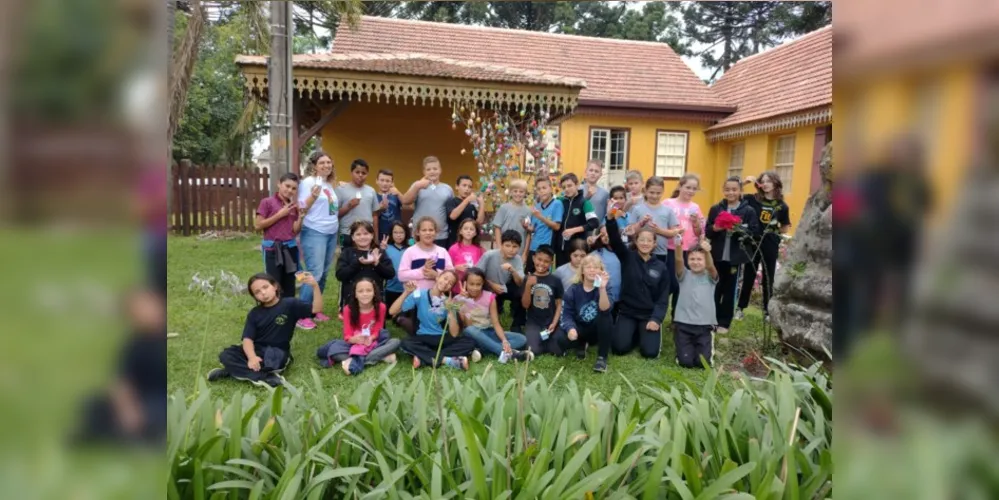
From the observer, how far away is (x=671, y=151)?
11695mm

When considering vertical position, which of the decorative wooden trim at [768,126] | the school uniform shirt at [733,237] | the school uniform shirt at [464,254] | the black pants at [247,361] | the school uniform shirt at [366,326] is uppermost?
the decorative wooden trim at [768,126]

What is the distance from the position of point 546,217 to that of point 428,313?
145cm

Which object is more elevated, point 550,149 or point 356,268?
point 550,149

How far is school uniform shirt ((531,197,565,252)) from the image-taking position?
5.17m

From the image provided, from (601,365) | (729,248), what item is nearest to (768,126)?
(729,248)

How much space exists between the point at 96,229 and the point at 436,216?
4.89 meters

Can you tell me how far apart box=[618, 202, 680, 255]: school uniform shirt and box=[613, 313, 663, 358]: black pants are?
73 cm

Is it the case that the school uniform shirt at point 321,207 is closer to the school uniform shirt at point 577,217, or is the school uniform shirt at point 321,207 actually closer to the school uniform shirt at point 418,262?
the school uniform shirt at point 418,262

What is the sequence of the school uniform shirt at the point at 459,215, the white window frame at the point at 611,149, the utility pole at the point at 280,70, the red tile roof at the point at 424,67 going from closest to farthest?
the utility pole at the point at 280,70 → the school uniform shirt at the point at 459,215 → the red tile roof at the point at 424,67 → the white window frame at the point at 611,149

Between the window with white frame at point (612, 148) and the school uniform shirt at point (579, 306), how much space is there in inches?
280

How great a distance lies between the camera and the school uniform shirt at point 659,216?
4957mm

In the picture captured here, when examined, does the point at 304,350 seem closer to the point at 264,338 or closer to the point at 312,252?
the point at 264,338

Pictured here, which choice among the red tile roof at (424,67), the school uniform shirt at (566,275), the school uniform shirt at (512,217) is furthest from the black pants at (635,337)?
the red tile roof at (424,67)

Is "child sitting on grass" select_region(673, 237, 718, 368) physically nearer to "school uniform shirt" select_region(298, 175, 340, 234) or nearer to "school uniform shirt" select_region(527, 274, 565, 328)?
"school uniform shirt" select_region(527, 274, 565, 328)
